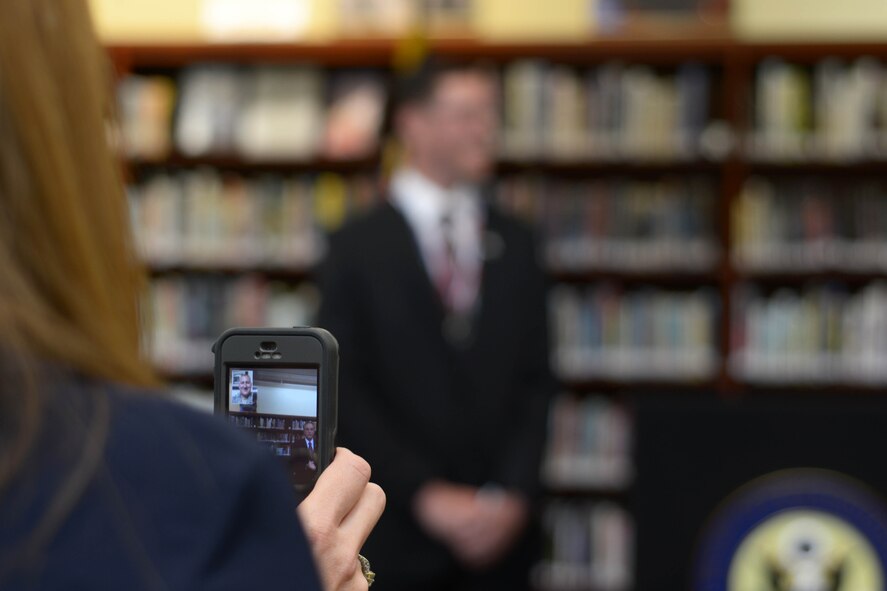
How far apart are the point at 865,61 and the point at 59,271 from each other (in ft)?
13.2

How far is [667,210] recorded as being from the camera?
4066 millimetres

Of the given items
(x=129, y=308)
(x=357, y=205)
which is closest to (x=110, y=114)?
(x=129, y=308)

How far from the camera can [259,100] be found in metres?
4.24

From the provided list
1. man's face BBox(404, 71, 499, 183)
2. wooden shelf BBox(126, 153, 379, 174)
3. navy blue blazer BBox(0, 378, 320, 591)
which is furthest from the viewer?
wooden shelf BBox(126, 153, 379, 174)

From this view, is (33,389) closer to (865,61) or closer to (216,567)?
(216,567)

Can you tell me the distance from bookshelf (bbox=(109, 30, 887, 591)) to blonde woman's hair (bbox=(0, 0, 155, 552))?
3573mm

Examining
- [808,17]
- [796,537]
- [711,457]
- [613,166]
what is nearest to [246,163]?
[613,166]

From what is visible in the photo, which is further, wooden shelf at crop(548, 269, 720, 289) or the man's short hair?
wooden shelf at crop(548, 269, 720, 289)

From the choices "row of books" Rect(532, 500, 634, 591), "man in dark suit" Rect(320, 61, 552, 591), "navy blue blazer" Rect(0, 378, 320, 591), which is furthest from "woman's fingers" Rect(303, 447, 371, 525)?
"row of books" Rect(532, 500, 634, 591)

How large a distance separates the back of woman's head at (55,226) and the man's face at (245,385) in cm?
13

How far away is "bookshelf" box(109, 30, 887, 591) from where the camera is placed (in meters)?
4.02

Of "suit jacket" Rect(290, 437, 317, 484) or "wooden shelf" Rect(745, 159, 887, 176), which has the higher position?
"wooden shelf" Rect(745, 159, 887, 176)

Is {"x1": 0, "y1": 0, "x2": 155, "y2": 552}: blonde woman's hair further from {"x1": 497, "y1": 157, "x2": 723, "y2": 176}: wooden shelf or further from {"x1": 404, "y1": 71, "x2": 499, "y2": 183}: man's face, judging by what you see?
{"x1": 497, "y1": 157, "x2": 723, "y2": 176}: wooden shelf

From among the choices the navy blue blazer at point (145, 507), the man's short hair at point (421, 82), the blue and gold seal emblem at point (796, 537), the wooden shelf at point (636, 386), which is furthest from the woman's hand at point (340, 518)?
the wooden shelf at point (636, 386)
